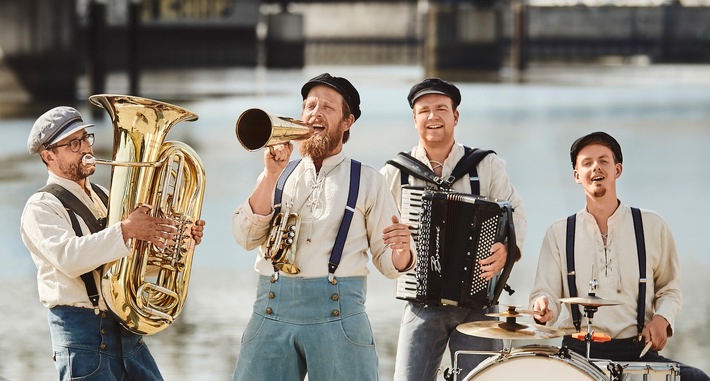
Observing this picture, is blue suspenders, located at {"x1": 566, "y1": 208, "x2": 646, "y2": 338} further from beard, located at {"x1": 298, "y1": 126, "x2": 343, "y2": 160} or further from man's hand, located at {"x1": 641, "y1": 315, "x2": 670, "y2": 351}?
beard, located at {"x1": 298, "y1": 126, "x2": 343, "y2": 160}

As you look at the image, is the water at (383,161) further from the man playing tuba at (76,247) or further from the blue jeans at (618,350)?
the man playing tuba at (76,247)

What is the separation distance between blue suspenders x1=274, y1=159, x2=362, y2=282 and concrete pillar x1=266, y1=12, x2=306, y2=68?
52.1 meters

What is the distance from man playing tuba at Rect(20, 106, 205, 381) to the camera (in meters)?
5.50

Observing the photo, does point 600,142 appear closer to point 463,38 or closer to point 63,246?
point 63,246

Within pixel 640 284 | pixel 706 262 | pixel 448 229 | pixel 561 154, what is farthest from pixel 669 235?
pixel 561 154

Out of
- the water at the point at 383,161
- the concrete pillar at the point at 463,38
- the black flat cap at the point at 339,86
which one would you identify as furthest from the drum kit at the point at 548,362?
the concrete pillar at the point at 463,38

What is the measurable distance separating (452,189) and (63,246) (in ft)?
6.08

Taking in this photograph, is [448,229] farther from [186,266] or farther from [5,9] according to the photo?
[5,9]

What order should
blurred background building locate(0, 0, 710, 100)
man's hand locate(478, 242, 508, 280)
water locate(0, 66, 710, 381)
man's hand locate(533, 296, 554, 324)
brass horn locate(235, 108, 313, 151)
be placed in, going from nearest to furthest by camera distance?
brass horn locate(235, 108, 313, 151), man's hand locate(533, 296, 554, 324), man's hand locate(478, 242, 508, 280), water locate(0, 66, 710, 381), blurred background building locate(0, 0, 710, 100)

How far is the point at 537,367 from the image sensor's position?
5387 millimetres

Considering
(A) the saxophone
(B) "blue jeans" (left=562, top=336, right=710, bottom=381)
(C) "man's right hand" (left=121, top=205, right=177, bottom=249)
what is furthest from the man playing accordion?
(C) "man's right hand" (left=121, top=205, right=177, bottom=249)

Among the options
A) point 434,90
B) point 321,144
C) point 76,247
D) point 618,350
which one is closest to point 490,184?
point 434,90

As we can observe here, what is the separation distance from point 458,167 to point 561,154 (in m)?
16.4

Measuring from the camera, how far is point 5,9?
113ft
